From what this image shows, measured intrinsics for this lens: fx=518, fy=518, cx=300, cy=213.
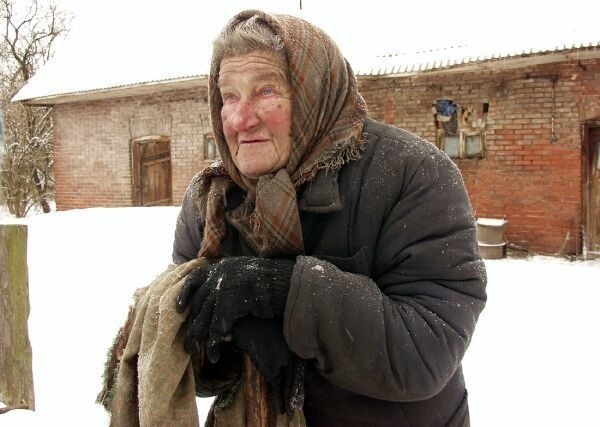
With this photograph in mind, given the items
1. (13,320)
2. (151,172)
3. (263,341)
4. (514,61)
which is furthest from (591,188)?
(151,172)

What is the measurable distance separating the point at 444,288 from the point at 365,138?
1.49 feet

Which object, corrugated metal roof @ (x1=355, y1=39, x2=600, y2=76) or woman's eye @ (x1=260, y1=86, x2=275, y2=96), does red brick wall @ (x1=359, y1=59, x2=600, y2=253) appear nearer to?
corrugated metal roof @ (x1=355, y1=39, x2=600, y2=76)

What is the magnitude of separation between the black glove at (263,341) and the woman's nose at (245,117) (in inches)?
20.5

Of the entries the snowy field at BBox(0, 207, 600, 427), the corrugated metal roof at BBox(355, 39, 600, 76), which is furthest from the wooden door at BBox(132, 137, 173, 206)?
the corrugated metal roof at BBox(355, 39, 600, 76)

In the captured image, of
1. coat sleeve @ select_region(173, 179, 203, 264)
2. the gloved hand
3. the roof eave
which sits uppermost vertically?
the roof eave

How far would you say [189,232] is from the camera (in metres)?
1.62

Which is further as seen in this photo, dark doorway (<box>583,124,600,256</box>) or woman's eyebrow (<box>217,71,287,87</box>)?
dark doorway (<box>583,124,600,256</box>)

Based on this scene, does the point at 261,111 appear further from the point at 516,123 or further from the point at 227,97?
the point at 516,123

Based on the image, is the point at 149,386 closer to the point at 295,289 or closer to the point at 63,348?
the point at 295,289

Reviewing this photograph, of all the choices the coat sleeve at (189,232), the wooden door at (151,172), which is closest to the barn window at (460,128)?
the wooden door at (151,172)

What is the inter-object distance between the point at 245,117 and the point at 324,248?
1.37 feet

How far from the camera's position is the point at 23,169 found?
69.5 feet

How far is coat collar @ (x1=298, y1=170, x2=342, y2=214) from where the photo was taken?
1318mm

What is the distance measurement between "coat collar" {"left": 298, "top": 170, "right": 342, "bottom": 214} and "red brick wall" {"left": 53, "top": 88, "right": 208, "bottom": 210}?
9724 millimetres
